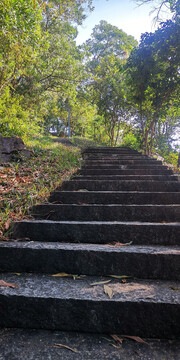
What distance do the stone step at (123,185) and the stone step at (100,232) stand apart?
1.30 meters

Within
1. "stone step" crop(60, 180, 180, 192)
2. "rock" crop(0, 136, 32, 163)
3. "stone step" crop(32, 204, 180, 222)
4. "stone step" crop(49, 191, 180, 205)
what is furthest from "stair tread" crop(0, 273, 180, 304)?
"rock" crop(0, 136, 32, 163)

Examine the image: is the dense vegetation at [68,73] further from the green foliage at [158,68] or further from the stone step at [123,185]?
the stone step at [123,185]

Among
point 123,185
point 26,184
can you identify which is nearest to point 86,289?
point 26,184

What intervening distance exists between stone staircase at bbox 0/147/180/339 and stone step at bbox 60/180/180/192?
948 mm

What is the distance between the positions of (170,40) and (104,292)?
651cm

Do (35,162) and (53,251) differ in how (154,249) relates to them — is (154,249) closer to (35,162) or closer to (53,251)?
(53,251)

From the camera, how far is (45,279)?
1.59 meters

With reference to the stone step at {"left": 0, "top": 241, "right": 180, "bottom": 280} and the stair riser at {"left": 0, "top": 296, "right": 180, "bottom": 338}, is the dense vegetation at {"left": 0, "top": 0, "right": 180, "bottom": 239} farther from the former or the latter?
the stair riser at {"left": 0, "top": 296, "right": 180, "bottom": 338}

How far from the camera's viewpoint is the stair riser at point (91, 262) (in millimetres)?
1618

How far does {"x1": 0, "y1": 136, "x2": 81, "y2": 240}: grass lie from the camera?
2188 mm

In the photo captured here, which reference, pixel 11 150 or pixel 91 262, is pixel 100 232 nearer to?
pixel 91 262

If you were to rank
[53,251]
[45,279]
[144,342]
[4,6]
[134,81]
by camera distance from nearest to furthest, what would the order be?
[144,342] → [45,279] → [53,251] → [4,6] → [134,81]

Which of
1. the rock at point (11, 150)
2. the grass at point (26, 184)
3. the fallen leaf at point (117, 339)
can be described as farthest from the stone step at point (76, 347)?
the rock at point (11, 150)

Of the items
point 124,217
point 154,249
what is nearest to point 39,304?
point 154,249
